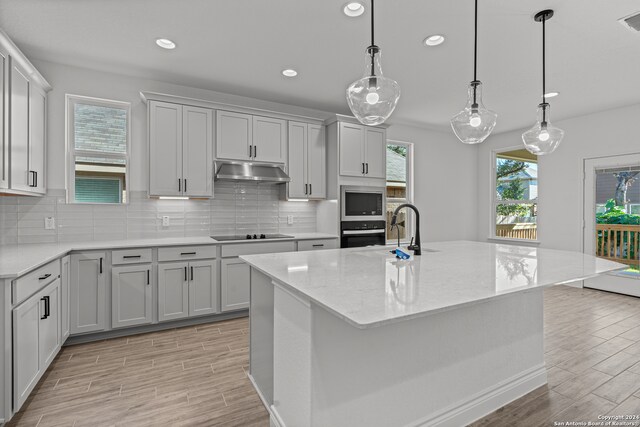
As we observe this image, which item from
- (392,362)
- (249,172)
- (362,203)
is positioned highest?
(249,172)

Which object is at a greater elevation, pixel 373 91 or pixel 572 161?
pixel 572 161

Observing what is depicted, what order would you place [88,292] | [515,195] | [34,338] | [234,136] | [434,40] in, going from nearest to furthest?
[34,338], [434,40], [88,292], [234,136], [515,195]

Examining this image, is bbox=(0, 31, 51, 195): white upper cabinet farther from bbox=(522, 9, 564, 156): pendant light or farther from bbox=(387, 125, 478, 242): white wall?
bbox=(387, 125, 478, 242): white wall

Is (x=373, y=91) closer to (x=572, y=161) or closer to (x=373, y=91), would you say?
(x=373, y=91)

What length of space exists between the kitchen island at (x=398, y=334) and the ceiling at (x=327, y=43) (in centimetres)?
184

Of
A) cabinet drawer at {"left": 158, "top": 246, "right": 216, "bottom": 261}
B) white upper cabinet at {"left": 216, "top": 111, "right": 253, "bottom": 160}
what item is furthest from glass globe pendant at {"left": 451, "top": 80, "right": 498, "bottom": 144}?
cabinet drawer at {"left": 158, "top": 246, "right": 216, "bottom": 261}

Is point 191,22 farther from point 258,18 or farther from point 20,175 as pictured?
point 20,175

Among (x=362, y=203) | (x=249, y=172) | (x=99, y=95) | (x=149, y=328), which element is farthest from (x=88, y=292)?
(x=362, y=203)

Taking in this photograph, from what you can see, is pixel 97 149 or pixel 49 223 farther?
pixel 97 149

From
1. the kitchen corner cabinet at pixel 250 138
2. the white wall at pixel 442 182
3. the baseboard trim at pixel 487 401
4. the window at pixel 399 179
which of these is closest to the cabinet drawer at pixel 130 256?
the kitchen corner cabinet at pixel 250 138

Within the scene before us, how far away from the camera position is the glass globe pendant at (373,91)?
1.70 meters

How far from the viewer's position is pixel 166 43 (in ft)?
9.52

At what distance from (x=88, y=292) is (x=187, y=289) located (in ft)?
2.79

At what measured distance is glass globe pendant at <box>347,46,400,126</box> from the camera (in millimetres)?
1699
